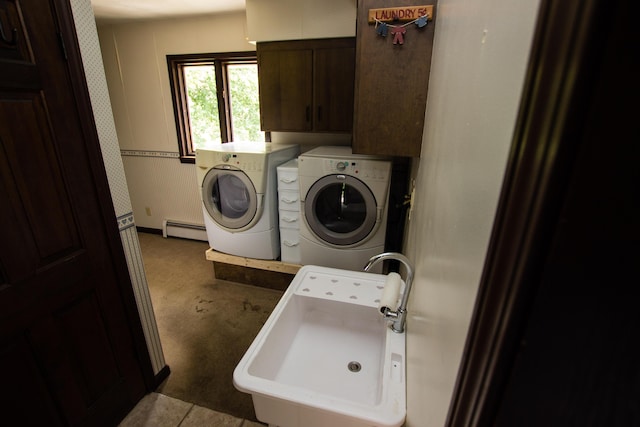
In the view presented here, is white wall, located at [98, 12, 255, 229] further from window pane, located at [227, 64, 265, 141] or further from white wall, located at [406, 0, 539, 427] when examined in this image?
white wall, located at [406, 0, 539, 427]

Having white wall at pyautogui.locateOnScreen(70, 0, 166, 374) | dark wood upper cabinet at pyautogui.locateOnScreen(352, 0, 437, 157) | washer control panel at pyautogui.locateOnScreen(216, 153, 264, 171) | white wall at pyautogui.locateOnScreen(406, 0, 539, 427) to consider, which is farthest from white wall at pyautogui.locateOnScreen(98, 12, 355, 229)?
white wall at pyautogui.locateOnScreen(406, 0, 539, 427)

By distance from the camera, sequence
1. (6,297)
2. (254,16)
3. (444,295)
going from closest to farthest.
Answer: (444,295), (6,297), (254,16)

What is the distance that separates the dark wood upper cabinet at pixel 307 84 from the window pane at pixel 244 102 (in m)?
0.49

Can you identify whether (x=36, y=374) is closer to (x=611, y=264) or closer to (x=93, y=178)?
(x=93, y=178)

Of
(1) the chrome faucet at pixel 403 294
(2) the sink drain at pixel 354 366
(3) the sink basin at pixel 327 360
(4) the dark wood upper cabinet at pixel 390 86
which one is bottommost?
(2) the sink drain at pixel 354 366

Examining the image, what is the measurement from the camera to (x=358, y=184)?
77.7 inches

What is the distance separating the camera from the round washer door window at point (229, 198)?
2266 mm

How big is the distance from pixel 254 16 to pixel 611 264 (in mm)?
2657

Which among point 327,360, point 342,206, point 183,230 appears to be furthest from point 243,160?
point 183,230

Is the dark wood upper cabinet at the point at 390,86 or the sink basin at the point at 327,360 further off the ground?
the dark wood upper cabinet at the point at 390,86

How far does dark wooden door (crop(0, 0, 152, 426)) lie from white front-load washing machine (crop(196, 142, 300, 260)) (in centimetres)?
107

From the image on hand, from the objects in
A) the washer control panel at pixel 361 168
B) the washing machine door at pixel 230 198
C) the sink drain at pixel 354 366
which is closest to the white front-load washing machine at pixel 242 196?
the washing machine door at pixel 230 198

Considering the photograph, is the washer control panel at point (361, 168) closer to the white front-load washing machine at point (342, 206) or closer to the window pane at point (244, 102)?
the white front-load washing machine at point (342, 206)

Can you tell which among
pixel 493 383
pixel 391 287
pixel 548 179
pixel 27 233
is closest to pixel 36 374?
pixel 27 233
